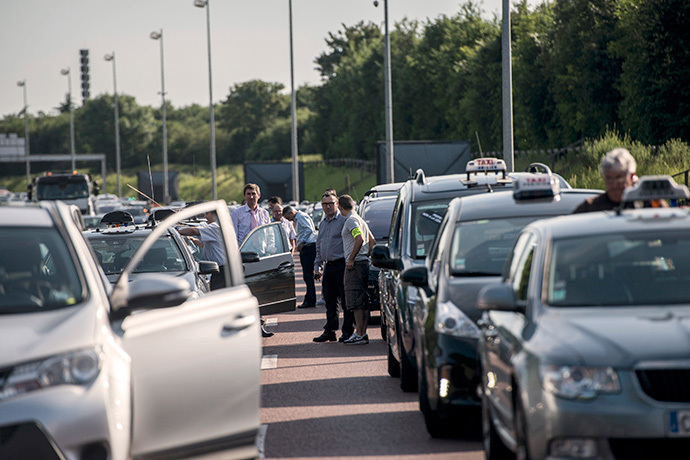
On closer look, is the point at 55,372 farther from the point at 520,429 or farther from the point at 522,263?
the point at 522,263

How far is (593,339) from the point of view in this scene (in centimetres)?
565

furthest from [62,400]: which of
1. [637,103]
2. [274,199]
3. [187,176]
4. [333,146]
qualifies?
[187,176]

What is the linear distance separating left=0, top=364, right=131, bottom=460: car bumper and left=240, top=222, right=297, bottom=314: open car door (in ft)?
32.1

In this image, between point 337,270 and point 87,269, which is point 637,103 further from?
point 87,269

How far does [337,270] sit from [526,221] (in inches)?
247

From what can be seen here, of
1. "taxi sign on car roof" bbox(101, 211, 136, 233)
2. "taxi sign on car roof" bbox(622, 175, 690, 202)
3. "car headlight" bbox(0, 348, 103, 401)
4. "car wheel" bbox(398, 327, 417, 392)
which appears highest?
"taxi sign on car roof" bbox(622, 175, 690, 202)

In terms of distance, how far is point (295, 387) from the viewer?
11188 millimetres

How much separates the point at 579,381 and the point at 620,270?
A: 4.04 ft

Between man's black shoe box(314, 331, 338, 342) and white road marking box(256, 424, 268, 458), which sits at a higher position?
white road marking box(256, 424, 268, 458)

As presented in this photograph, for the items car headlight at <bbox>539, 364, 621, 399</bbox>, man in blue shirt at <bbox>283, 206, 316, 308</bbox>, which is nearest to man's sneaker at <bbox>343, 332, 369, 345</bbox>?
man in blue shirt at <bbox>283, 206, 316, 308</bbox>

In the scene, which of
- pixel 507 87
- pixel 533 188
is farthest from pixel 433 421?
pixel 507 87

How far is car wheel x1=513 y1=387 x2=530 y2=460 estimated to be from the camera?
5.78 metres

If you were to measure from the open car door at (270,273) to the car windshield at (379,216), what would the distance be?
182cm

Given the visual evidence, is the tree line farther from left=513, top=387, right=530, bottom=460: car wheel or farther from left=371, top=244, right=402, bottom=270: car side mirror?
left=513, top=387, right=530, bottom=460: car wheel
